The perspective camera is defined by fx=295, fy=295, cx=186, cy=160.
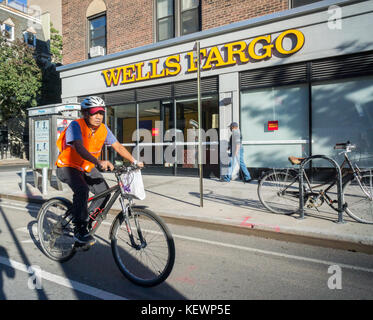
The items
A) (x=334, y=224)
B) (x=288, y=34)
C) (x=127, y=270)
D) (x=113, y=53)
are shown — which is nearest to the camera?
(x=127, y=270)

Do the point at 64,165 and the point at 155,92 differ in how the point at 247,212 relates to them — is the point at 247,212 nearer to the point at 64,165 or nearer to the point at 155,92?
the point at 64,165

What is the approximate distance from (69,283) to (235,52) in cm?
906

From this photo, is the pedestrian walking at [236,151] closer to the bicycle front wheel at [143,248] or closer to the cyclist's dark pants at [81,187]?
the cyclist's dark pants at [81,187]

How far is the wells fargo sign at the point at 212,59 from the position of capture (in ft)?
30.5

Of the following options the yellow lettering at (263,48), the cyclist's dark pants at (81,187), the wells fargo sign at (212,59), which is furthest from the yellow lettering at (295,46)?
the cyclist's dark pants at (81,187)

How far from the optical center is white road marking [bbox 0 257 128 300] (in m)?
2.83

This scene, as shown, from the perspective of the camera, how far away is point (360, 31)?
8266 mm

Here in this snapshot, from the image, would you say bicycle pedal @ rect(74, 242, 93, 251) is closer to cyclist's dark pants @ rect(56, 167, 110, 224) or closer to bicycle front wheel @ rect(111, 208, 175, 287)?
cyclist's dark pants @ rect(56, 167, 110, 224)

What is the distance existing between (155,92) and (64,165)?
894cm

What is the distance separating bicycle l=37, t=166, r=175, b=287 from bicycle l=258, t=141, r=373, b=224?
10.1 feet

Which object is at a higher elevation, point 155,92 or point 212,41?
point 212,41

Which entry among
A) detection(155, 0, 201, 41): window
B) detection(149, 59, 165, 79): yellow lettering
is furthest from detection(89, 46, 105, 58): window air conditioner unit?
detection(149, 59, 165, 79): yellow lettering

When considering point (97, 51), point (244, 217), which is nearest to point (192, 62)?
point (97, 51)
